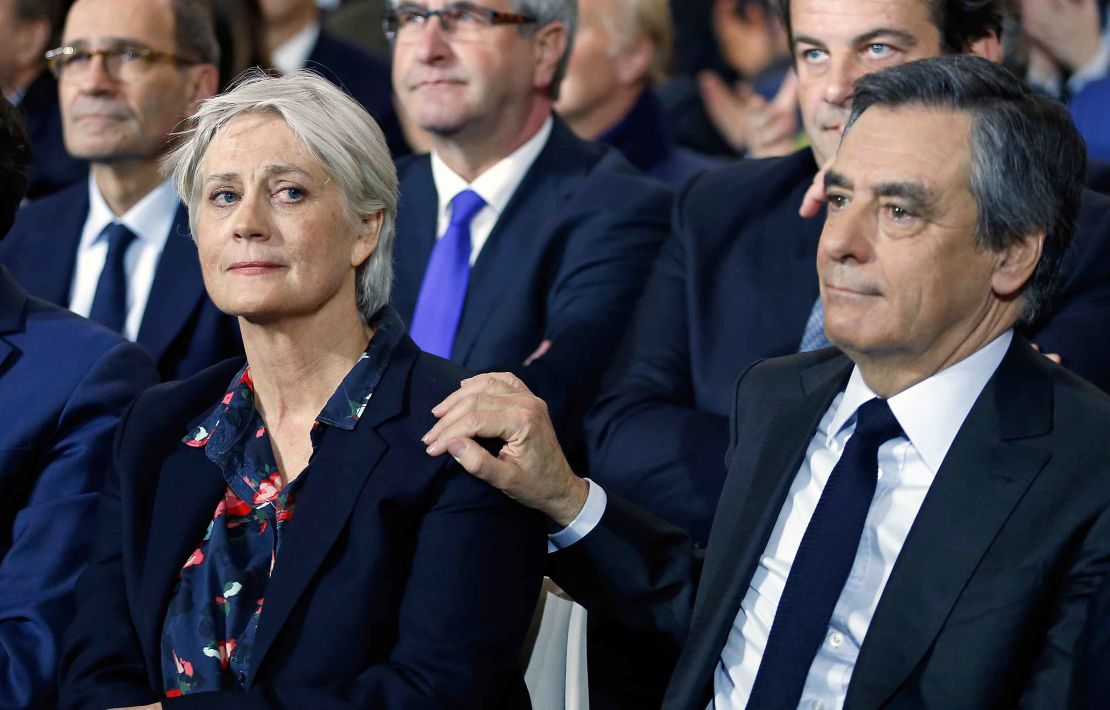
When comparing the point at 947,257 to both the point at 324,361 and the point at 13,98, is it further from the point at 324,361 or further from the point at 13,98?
the point at 13,98

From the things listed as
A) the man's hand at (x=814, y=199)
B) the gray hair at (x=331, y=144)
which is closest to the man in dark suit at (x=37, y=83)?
the gray hair at (x=331, y=144)

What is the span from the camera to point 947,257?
6.93 ft

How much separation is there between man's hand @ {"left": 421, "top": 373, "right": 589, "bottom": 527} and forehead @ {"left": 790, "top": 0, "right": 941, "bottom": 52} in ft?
3.47

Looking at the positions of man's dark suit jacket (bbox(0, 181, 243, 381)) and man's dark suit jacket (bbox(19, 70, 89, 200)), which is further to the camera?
man's dark suit jacket (bbox(19, 70, 89, 200))

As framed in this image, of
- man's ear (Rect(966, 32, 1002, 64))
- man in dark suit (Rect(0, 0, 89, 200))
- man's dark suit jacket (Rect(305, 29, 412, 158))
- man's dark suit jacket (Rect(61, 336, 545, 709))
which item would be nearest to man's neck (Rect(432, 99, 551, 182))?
man's dark suit jacket (Rect(305, 29, 412, 158))

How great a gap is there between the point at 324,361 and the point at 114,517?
41cm

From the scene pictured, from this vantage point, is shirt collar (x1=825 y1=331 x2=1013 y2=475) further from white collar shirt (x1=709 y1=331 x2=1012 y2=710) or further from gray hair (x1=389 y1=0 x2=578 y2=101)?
gray hair (x1=389 y1=0 x2=578 y2=101)

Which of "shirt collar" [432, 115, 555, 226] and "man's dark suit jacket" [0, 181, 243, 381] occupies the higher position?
"shirt collar" [432, 115, 555, 226]

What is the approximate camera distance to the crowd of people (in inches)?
80.1

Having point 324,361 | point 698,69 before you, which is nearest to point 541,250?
point 324,361

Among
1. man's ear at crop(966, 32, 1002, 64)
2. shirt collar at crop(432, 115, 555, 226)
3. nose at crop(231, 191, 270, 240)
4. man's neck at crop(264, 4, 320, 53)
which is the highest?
man's ear at crop(966, 32, 1002, 64)

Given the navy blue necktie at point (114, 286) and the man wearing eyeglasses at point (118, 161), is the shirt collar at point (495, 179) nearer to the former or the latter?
the man wearing eyeglasses at point (118, 161)

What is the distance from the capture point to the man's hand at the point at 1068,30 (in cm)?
440

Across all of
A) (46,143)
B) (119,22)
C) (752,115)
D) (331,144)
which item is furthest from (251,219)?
(752,115)
